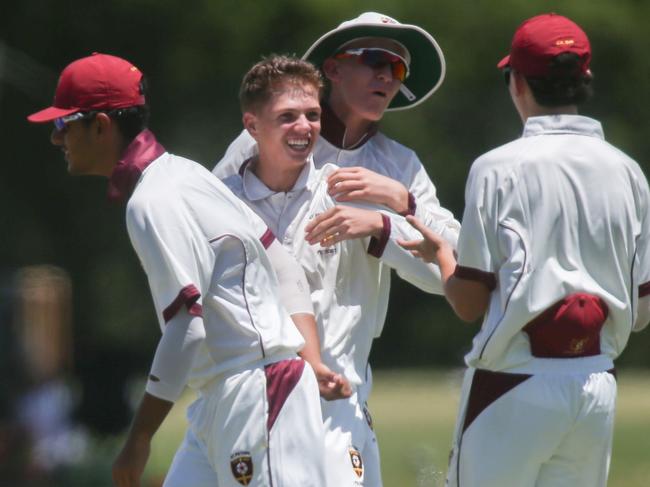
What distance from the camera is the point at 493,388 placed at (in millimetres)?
4590

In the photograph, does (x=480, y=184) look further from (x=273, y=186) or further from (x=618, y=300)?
(x=273, y=186)

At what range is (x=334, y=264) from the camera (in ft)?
17.5

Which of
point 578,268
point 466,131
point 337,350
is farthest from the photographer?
point 466,131

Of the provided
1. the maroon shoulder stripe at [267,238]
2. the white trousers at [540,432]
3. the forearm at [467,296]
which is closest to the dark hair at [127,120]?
the maroon shoulder stripe at [267,238]

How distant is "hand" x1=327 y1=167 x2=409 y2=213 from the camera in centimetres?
530

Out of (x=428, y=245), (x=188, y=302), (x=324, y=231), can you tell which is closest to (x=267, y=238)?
(x=324, y=231)

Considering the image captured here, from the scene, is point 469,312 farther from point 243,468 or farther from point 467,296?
point 243,468

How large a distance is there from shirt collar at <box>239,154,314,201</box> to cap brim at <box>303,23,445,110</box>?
1.65 feet

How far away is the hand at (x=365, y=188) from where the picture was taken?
5.30 meters

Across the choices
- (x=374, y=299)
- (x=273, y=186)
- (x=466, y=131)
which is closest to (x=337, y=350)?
(x=374, y=299)

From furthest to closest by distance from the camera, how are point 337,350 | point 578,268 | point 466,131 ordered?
point 466,131, point 337,350, point 578,268

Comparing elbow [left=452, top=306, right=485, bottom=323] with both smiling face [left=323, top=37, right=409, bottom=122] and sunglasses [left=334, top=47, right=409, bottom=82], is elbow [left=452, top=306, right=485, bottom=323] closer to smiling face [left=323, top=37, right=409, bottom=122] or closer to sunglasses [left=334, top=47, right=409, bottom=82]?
smiling face [left=323, top=37, right=409, bottom=122]

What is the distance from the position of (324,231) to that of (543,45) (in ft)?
3.31

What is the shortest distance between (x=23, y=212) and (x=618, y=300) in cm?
1839
